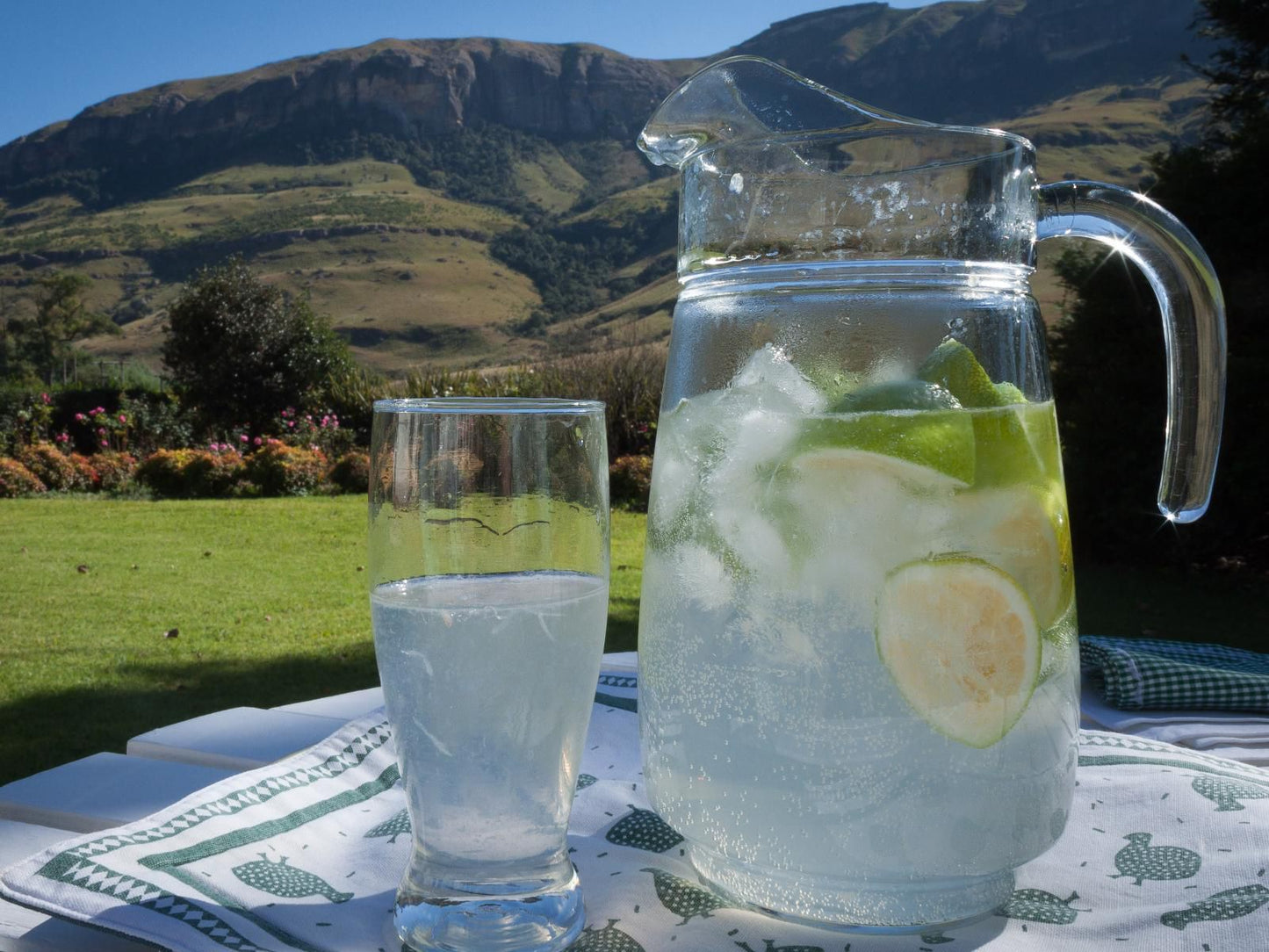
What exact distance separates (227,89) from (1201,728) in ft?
466

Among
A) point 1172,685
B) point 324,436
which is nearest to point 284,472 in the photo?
point 324,436

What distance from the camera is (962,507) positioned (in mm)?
808

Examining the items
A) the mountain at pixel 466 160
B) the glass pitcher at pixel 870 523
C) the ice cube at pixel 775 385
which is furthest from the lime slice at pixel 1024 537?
the mountain at pixel 466 160

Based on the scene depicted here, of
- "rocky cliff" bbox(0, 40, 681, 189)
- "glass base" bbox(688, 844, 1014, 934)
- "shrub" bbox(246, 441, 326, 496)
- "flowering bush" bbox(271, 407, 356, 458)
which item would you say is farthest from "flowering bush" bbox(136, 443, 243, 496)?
"rocky cliff" bbox(0, 40, 681, 189)

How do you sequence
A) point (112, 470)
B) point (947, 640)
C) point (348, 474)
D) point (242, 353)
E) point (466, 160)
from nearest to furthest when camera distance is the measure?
point (947, 640) → point (348, 474) → point (112, 470) → point (242, 353) → point (466, 160)

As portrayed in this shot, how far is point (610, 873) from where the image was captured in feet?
3.07

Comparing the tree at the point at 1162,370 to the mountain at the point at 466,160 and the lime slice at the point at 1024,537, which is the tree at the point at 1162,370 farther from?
the mountain at the point at 466,160

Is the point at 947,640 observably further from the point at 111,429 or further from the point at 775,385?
the point at 111,429

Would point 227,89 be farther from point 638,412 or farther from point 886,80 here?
point 638,412

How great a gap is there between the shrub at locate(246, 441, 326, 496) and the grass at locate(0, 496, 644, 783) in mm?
1685

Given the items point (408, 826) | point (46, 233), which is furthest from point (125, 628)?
point (46, 233)

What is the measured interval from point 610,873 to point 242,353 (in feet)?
58.0

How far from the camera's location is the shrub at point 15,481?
1151cm

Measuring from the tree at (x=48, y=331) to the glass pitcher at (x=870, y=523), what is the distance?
189 ft
